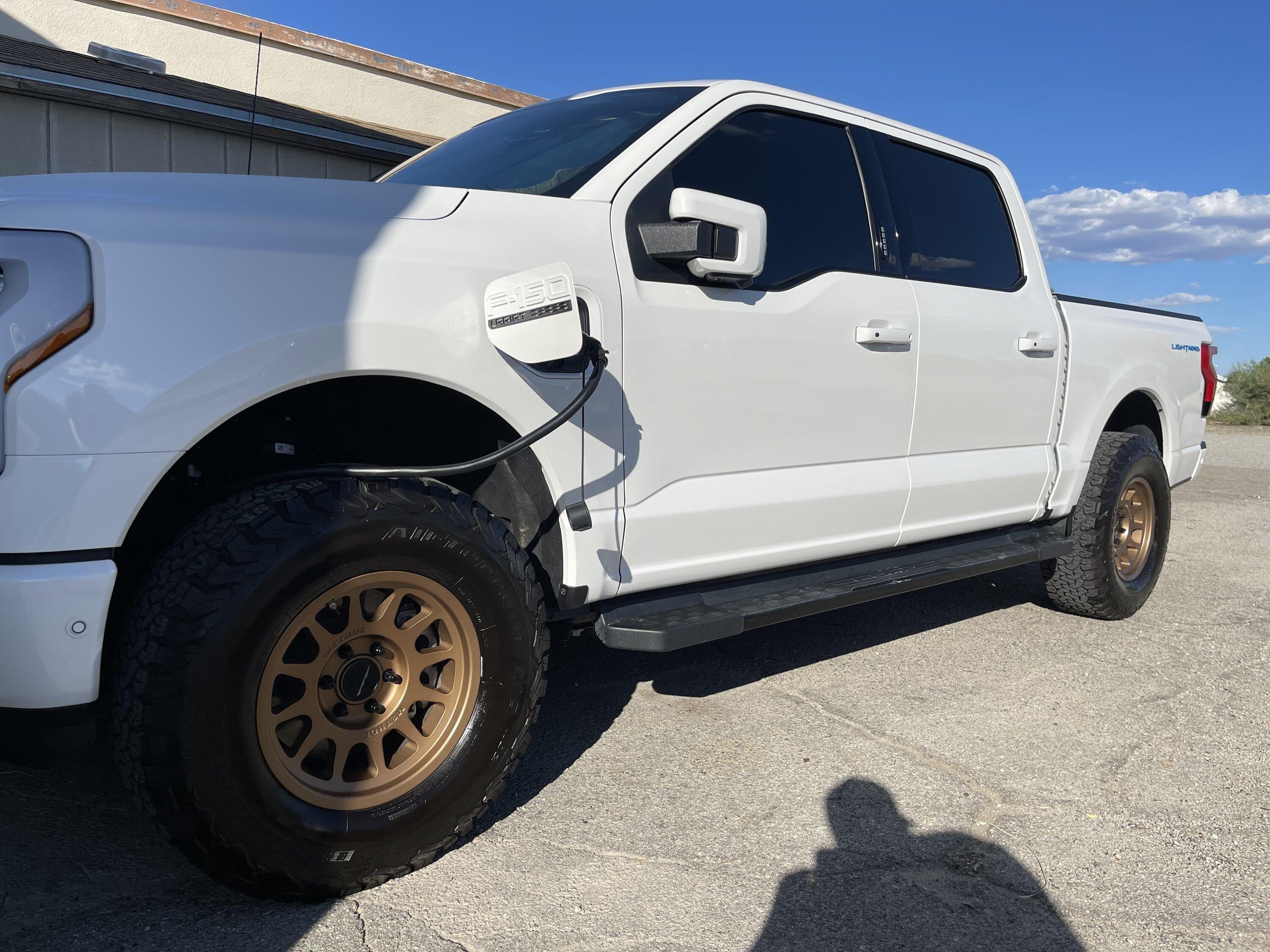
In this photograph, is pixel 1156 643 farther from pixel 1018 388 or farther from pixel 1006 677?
pixel 1018 388

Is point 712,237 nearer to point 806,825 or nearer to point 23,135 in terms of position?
point 806,825

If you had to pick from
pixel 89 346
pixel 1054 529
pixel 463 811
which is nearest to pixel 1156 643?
pixel 1054 529

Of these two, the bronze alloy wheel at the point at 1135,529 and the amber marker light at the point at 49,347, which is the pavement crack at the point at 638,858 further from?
the bronze alloy wheel at the point at 1135,529

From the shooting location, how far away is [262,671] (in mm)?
2123

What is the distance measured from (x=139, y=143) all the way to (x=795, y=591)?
20.3ft

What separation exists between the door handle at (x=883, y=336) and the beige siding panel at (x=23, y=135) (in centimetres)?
585

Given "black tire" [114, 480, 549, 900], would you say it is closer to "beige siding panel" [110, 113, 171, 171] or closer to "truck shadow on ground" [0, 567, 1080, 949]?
"truck shadow on ground" [0, 567, 1080, 949]

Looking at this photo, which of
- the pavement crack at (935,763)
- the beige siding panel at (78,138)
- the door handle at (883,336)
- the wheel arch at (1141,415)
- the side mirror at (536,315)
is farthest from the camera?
the beige siding panel at (78,138)

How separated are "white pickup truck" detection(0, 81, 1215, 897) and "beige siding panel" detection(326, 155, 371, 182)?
A: 15.6 ft

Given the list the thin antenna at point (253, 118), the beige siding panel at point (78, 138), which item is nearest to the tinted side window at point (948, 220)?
the thin antenna at point (253, 118)

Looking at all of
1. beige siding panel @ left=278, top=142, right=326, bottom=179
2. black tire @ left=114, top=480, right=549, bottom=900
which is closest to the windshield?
black tire @ left=114, top=480, right=549, bottom=900

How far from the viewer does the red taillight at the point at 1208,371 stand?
220 inches

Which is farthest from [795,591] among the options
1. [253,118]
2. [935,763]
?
[253,118]

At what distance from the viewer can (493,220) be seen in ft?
8.38
